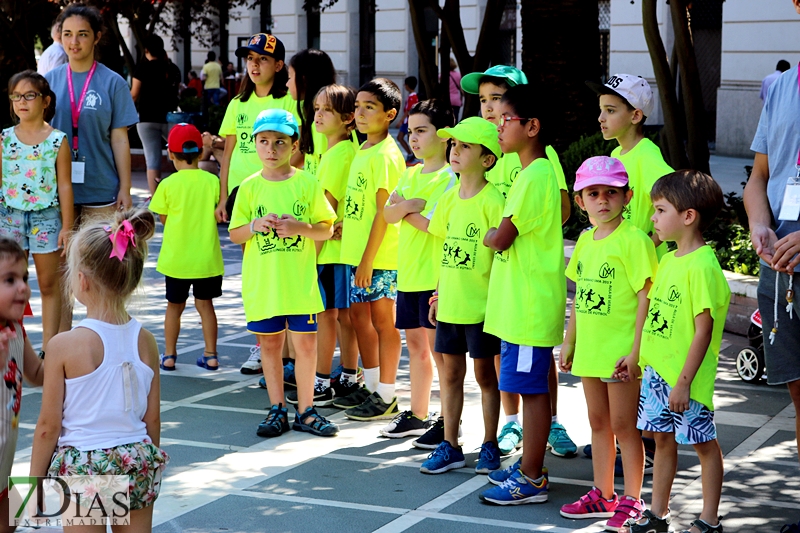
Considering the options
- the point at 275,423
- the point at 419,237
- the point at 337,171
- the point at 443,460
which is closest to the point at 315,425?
the point at 275,423

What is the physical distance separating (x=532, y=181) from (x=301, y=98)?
108 inches

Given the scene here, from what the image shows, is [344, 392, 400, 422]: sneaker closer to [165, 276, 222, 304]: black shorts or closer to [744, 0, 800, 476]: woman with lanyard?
Answer: [165, 276, 222, 304]: black shorts

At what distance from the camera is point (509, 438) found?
19.1 ft

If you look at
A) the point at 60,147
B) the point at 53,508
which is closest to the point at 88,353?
the point at 53,508

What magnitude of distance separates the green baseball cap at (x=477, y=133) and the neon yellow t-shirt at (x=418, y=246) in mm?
506

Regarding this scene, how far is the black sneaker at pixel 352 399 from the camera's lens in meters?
6.70

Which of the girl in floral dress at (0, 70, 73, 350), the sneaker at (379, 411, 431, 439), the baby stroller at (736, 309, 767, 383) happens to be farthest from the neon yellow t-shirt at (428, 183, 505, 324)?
the girl in floral dress at (0, 70, 73, 350)

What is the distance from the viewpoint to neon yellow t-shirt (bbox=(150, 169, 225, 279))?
294 inches

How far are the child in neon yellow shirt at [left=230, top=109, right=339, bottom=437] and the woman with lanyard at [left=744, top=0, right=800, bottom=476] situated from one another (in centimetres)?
252

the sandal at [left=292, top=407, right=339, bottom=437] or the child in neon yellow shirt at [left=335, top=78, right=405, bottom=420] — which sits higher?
the child in neon yellow shirt at [left=335, top=78, right=405, bottom=420]

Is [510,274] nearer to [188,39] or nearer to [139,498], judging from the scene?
[139,498]

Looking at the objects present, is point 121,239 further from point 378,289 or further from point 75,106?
point 75,106

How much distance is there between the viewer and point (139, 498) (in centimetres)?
360

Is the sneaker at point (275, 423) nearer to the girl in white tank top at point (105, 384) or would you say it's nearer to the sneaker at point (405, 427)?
the sneaker at point (405, 427)
